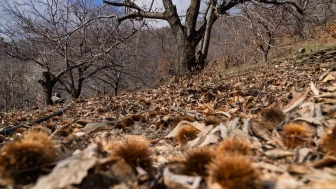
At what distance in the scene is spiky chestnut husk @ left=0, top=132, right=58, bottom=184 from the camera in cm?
116

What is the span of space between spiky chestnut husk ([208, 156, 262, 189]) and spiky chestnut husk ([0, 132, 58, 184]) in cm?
65

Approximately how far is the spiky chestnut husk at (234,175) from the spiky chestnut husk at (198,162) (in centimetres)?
12

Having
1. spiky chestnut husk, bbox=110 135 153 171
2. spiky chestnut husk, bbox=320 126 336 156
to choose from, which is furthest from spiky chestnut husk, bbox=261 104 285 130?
spiky chestnut husk, bbox=110 135 153 171

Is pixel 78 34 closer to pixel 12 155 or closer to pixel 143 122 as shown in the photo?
pixel 143 122

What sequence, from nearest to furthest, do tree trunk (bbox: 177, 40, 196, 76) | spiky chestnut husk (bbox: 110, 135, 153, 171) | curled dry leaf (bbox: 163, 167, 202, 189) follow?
1. curled dry leaf (bbox: 163, 167, 202, 189)
2. spiky chestnut husk (bbox: 110, 135, 153, 171)
3. tree trunk (bbox: 177, 40, 196, 76)

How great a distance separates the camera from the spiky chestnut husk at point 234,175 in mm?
975

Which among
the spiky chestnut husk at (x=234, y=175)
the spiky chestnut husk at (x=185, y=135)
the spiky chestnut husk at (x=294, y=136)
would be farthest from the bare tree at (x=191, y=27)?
the spiky chestnut husk at (x=234, y=175)

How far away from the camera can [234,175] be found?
0.99 m

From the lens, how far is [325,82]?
317cm

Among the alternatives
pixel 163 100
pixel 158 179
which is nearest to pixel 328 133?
pixel 158 179

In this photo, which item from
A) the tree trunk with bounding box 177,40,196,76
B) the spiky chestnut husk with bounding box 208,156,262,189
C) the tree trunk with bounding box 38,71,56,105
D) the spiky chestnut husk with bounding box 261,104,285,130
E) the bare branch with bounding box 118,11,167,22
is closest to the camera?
the spiky chestnut husk with bounding box 208,156,262,189

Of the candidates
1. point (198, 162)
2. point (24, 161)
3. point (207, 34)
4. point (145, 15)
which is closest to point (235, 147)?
point (198, 162)

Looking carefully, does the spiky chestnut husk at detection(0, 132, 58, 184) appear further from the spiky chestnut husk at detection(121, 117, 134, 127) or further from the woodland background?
the woodland background

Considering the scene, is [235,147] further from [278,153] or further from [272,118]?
[272,118]
